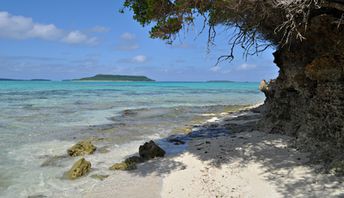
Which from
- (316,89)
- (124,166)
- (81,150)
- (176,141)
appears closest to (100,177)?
(124,166)

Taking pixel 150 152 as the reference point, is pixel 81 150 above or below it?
below

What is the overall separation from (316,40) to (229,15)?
253 cm

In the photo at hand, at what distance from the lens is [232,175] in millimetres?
8797

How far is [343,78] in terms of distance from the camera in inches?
336

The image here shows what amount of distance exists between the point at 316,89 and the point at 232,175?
3423mm

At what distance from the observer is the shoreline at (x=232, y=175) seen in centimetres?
753

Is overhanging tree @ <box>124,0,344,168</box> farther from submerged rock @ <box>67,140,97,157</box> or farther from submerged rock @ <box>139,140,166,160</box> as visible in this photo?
submerged rock @ <box>67,140,97,157</box>

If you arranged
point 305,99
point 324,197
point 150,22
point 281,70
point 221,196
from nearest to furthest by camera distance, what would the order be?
point 324,197
point 221,196
point 150,22
point 305,99
point 281,70

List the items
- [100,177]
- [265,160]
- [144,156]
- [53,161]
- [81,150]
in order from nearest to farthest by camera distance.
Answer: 1. [265,160]
2. [100,177]
3. [144,156]
4. [53,161]
5. [81,150]

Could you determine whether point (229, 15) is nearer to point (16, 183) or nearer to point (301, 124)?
point (301, 124)

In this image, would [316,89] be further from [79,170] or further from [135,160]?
[79,170]

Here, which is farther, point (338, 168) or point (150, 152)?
point (150, 152)

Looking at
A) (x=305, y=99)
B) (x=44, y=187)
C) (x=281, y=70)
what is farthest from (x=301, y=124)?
(x=44, y=187)

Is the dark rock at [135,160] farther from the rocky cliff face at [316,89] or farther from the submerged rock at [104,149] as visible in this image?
the rocky cliff face at [316,89]
